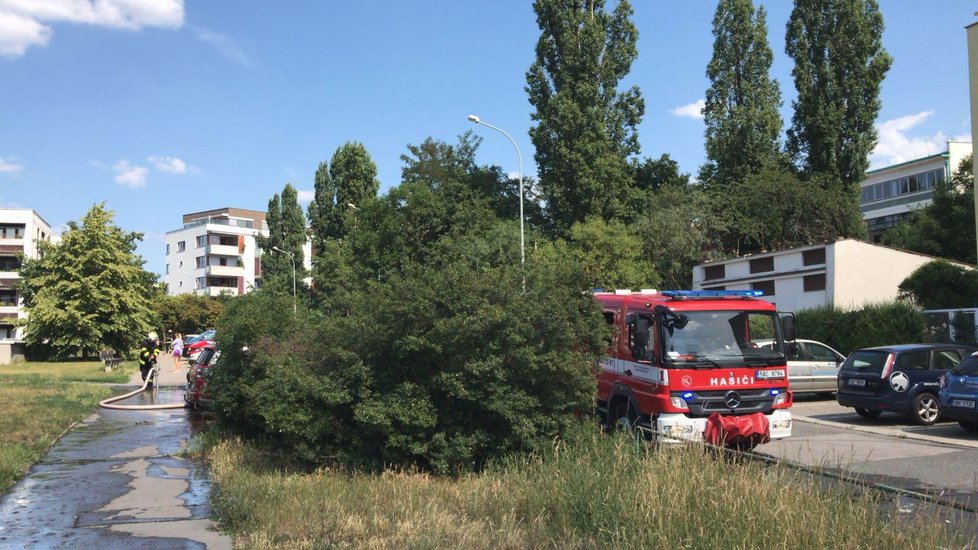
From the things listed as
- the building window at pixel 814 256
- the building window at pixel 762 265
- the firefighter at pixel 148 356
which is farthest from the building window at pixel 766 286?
the firefighter at pixel 148 356

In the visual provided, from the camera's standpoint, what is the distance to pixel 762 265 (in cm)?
3319

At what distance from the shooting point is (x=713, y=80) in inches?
1780

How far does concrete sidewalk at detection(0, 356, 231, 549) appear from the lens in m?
7.50

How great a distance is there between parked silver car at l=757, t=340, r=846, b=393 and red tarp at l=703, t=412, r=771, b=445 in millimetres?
Result: 9165

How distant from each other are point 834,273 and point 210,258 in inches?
3703

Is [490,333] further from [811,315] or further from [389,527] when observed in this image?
[811,315]

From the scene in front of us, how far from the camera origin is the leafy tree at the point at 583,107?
132 ft

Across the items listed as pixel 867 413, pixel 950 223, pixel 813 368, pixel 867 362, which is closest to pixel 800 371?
pixel 813 368

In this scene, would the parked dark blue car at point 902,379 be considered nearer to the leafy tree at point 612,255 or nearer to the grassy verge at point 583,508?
the grassy verge at point 583,508

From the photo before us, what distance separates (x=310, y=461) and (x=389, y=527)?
12.1ft

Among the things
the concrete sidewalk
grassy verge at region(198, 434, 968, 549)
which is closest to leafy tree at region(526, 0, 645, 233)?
the concrete sidewalk

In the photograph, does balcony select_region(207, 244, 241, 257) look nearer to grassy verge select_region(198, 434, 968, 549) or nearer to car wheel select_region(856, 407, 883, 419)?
car wheel select_region(856, 407, 883, 419)

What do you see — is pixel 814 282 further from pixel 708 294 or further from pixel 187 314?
pixel 187 314

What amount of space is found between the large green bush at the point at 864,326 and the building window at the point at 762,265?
5.98 m
